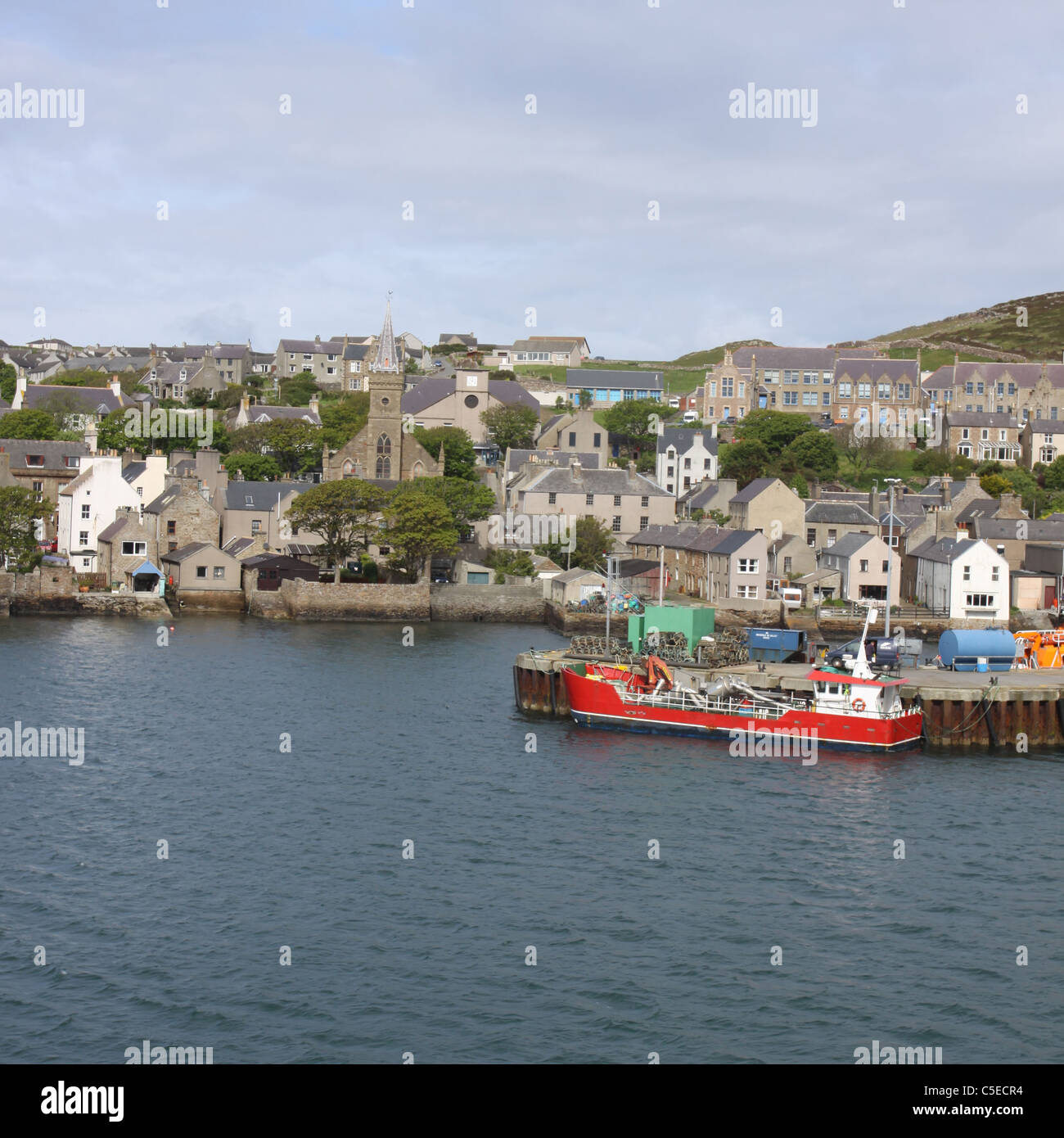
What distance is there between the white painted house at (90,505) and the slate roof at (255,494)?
22.0ft

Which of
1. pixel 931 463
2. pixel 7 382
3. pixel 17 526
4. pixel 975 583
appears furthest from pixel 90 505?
pixel 931 463

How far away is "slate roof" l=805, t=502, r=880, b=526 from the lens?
91438 millimetres

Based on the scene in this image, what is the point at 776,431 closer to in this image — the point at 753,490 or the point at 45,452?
the point at 753,490

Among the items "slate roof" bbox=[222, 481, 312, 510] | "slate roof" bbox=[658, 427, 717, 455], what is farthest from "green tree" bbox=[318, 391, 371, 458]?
"slate roof" bbox=[658, 427, 717, 455]

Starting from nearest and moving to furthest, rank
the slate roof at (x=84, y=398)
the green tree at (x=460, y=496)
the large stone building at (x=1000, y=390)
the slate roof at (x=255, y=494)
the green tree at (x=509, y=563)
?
the green tree at (x=509, y=563) → the slate roof at (x=255, y=494) → the green tree at (x=460, y=496) → the slate roof at (x=84, y=398) → the large stone building at (x=1000, y=390)

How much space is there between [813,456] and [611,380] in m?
42.8

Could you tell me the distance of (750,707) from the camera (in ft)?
171

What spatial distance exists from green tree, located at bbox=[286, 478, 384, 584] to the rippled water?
33280 millimetres

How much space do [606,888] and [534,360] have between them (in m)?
158

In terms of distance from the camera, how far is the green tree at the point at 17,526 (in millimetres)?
84625

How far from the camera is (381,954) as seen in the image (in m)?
29.1

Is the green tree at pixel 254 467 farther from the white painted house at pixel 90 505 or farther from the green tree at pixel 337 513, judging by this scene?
the green tree at pixel 337 513

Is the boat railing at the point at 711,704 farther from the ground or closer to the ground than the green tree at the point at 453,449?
closer to the ground

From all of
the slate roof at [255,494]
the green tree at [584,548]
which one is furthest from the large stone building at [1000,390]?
the slate roof at [255,494]
